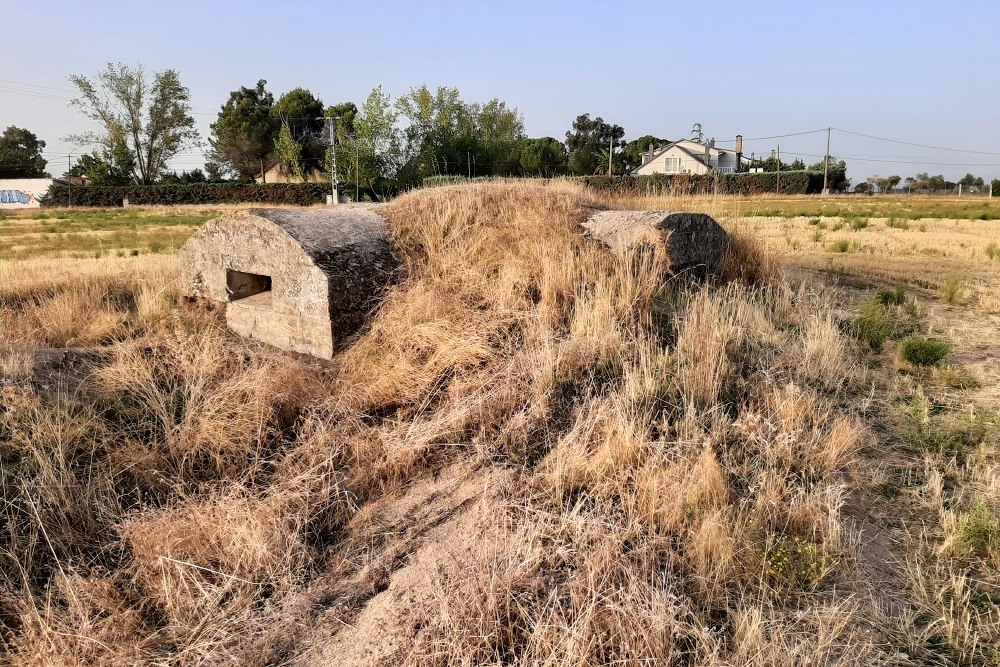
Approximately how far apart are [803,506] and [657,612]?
1.16 meters

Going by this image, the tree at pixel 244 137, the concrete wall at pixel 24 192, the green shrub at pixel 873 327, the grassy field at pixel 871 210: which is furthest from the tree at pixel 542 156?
the green shrub at pixel 873 327

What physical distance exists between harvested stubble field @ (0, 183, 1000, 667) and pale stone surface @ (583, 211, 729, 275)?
322 millimetres

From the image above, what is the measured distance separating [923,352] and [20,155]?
91.2 m

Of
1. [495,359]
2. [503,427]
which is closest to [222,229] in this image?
[495,359]

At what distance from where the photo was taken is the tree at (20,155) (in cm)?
Result: 6775

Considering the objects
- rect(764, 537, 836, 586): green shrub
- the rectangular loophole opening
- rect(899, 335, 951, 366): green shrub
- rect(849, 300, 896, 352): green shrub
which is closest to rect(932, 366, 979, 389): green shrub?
rect(899, 335, 951, 366): green shrub

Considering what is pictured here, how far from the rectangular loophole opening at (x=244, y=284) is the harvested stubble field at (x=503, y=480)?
1.31 ft

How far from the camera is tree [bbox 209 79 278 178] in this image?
60156 mm

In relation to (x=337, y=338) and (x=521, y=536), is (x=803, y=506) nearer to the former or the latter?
(x=521, y=536)

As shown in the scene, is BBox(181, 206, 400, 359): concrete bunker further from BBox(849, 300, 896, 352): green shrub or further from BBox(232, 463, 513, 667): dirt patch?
BBox(849, 300, 896, 352): green shrub

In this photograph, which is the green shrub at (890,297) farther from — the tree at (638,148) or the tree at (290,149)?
the tree at (638,148)

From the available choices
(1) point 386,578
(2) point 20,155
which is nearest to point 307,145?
(2) point 20,155

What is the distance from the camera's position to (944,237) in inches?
565

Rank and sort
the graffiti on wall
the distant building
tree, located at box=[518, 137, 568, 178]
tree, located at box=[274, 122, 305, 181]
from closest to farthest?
tree, located at box=[274, 122, 305, 181] → the graffiti on wall → the distant building → tree, located at box=[518, 137, 568, 178]
